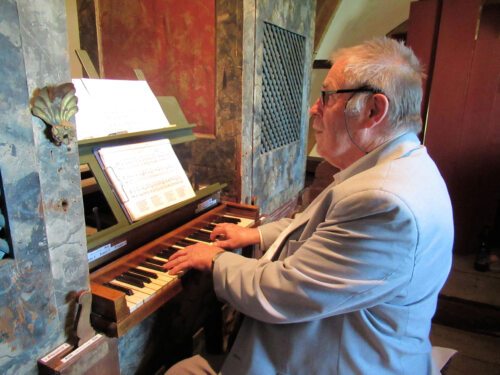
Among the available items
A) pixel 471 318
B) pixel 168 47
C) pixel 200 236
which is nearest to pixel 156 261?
pixel 200 236

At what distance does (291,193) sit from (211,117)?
110 centimetres

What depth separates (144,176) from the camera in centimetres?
148

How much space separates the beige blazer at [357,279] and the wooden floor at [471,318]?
1.58 meters

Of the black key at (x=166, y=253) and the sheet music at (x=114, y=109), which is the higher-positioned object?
the sheet music at (x=114, y=109)

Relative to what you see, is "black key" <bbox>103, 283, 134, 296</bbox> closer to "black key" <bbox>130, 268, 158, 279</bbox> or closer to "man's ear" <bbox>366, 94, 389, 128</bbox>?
"black key" <bbox>130, 268, 158, 279</bbox>

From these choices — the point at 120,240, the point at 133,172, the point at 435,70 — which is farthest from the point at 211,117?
the point at 435,70

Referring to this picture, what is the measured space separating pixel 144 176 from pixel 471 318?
7.78ft

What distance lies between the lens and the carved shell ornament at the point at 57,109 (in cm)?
85

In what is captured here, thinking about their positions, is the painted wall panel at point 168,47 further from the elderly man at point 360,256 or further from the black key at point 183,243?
the elderly man at point 360,256

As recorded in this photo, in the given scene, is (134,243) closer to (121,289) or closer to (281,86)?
(121,289)

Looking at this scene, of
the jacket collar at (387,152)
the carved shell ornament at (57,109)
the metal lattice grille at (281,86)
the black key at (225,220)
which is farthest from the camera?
the metal lattice grille at (281,86)

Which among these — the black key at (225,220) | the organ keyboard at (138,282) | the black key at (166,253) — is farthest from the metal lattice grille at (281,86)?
the black key at (166,253)

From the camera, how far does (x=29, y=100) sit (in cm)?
83

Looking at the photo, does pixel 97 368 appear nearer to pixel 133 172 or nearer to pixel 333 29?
pixel 133 172
